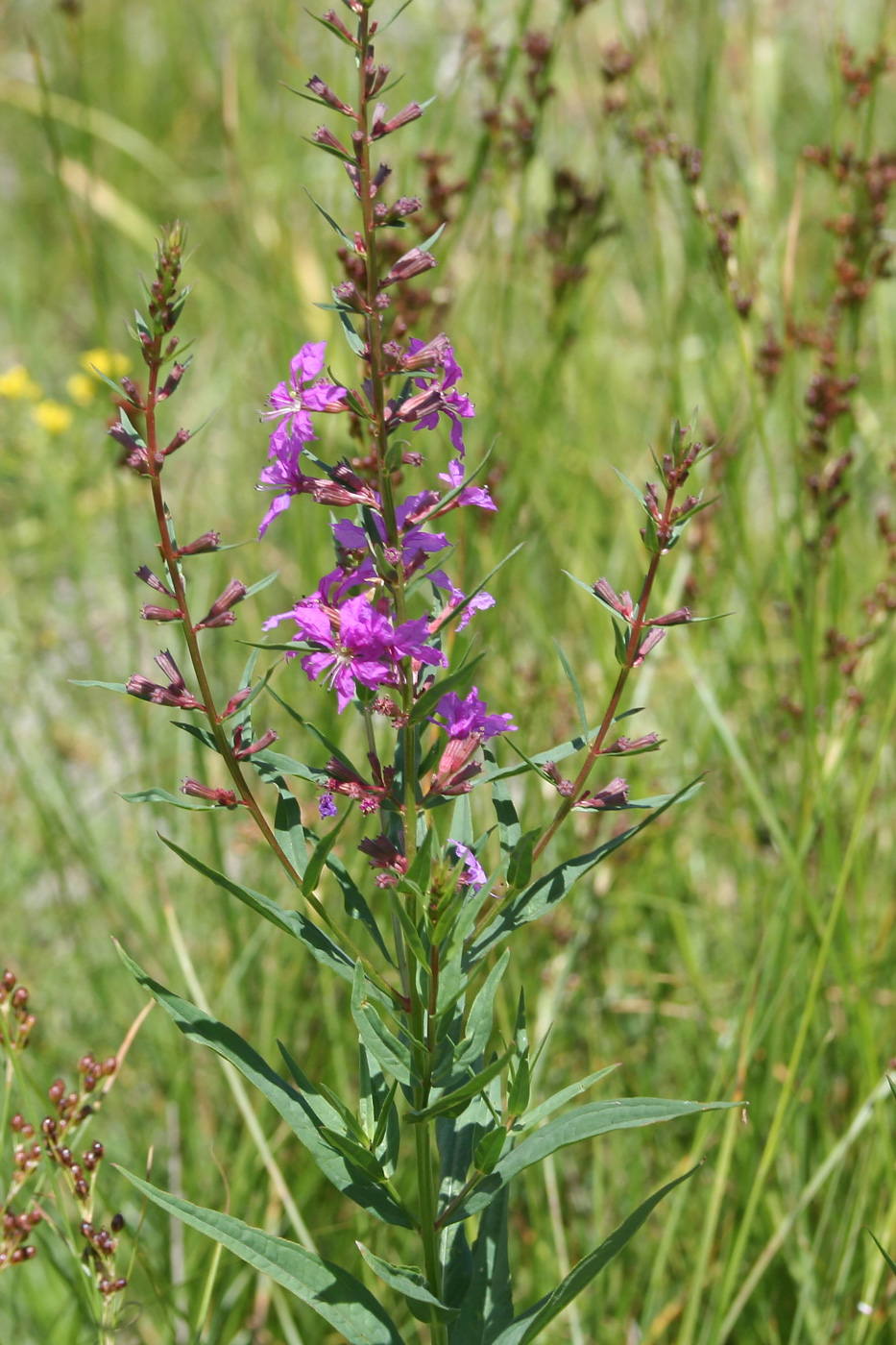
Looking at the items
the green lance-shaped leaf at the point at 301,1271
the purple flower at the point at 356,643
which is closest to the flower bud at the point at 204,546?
the purple flower at the point at 356,643

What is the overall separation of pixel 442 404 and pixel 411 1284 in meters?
1.02

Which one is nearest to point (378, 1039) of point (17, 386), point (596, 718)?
point (596, 718)

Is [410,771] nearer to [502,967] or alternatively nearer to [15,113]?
[502,967]

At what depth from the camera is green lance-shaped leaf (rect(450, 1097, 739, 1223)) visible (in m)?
1.28

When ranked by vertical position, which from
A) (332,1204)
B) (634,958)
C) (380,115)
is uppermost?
(380,115)

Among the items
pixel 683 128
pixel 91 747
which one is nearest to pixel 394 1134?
pixel 91 747

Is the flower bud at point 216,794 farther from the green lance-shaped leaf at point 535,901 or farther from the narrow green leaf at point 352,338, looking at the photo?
the narrow green leaf at point 352,338

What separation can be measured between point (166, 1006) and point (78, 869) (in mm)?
2368

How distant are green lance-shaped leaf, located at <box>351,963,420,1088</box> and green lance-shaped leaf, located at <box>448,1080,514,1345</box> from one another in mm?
288

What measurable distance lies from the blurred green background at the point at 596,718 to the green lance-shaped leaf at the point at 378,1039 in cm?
61

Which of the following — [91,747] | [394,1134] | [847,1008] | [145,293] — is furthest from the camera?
[91,747]

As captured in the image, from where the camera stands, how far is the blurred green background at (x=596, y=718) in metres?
2.28

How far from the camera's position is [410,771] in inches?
52.9

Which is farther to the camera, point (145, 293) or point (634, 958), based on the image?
point (634, 958)
